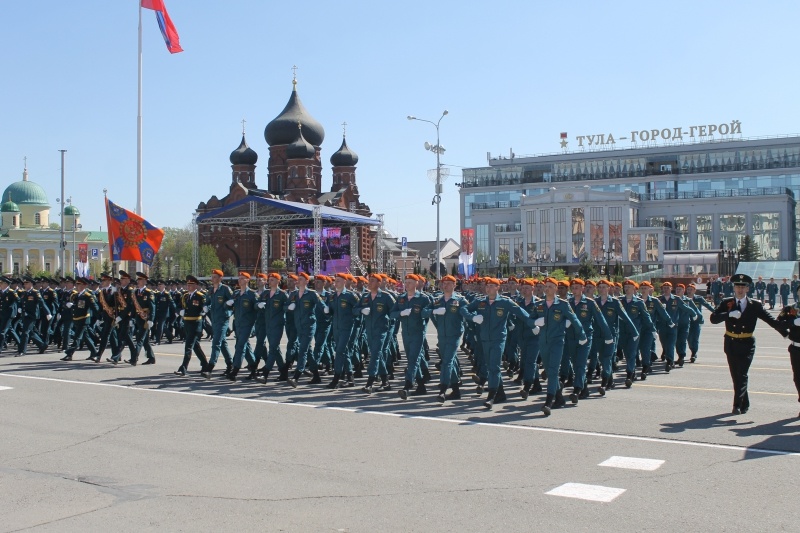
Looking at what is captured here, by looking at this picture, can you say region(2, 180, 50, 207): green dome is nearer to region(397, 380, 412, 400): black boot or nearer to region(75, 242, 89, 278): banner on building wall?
region(75, 242, 89, 278): banner on building wall

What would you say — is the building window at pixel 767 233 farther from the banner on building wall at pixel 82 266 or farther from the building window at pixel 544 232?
the banner on building wall at pixel 82 266

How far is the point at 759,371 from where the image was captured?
1541 cm

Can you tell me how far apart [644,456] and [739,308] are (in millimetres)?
3615

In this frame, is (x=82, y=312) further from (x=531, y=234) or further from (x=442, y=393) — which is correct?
(x=531, y=234)

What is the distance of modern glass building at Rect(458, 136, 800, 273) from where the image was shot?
81.7 meters

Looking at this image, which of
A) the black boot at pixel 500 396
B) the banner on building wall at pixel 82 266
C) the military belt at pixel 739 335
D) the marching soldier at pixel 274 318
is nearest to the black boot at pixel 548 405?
the black boot at pixel 500 396

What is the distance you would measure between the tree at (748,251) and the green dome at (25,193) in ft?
305

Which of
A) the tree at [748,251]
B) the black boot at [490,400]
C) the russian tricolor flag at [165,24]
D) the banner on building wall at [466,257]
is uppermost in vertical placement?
the russian tricolor flag at [165,24]

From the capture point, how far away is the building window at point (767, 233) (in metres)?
81.8

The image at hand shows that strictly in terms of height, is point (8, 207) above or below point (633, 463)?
above

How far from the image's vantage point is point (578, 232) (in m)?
82.9

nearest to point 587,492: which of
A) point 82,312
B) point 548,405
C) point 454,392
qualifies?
point 548,405

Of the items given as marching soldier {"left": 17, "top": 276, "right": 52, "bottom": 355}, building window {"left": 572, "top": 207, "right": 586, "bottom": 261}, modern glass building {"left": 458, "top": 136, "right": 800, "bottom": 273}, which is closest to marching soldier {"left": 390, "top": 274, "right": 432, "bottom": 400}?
marching soldier {"left": 17, "top": 276, "right": 52, "bottom": 355}

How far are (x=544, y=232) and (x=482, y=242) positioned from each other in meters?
12.0
